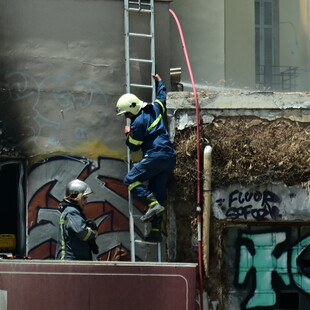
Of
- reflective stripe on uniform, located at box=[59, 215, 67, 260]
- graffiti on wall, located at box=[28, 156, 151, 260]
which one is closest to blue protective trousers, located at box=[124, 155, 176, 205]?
graffiti on wall, located at box=[28, 156, 151, 260]

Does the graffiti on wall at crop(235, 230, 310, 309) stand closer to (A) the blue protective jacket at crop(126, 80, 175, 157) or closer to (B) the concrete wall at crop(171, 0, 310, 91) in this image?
(A) the blue protective jacket at crop(126, 80, 175, 157)

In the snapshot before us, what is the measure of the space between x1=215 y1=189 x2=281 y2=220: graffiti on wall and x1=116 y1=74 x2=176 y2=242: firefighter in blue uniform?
855mm

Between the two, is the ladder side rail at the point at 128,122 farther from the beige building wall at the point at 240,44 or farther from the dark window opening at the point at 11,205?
the beige building wall at the point at 240,44

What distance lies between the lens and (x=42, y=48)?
11367 millimetres

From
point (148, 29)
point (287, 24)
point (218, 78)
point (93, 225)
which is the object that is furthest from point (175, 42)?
point (93, 225)

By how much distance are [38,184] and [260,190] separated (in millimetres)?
2904

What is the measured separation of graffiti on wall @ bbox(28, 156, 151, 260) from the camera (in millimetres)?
11180

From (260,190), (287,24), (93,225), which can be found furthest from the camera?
(287,24)

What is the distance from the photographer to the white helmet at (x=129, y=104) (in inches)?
426

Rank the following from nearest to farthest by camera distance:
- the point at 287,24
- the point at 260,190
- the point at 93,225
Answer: the point at 93,225 < the point at 260,190 < the point at 287,24

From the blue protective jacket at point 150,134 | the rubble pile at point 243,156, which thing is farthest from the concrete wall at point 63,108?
the rubble pile at point 243,156

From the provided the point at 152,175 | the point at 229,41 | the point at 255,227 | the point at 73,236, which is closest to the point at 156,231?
the point at 152,175

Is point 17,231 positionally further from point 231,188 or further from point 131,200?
point 231,188

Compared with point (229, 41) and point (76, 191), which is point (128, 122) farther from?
point (229, 41)
